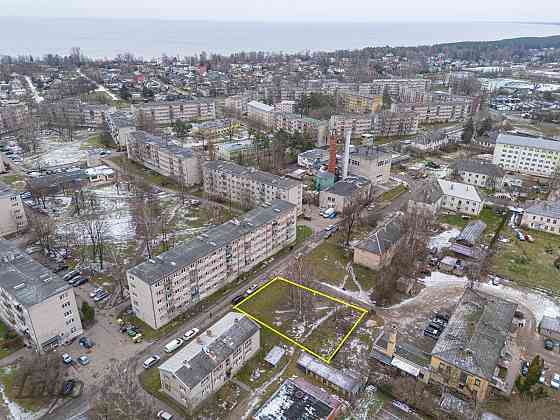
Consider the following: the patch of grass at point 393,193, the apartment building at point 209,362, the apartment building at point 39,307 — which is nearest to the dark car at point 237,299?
the apartment building at point 209,362

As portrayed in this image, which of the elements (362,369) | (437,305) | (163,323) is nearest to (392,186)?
(437,305)

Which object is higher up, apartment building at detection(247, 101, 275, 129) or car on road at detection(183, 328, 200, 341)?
apartment building at detection(247, 101, 275, 129)

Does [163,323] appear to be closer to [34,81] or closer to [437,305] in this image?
[437,305]

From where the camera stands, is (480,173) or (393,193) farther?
(480,173)

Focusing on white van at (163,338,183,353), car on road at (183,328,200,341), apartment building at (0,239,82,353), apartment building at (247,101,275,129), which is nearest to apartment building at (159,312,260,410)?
white van at (163,338,183,353)

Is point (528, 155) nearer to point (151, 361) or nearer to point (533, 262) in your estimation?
point (533, 262)

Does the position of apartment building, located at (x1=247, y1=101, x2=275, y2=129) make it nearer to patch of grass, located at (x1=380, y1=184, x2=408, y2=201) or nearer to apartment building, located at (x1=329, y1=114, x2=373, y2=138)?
apartment building, located at (x1=329, y1=114, x2=373, y2=138)

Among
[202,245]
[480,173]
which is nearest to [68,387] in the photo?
[202,245]
